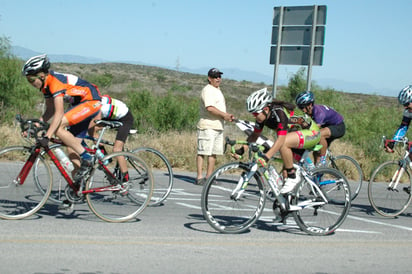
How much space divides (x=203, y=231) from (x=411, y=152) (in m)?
3.79

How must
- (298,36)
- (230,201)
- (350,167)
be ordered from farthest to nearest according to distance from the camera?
(298,36) < (350,167) < (230,201)

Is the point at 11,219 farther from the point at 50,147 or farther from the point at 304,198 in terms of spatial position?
the point at 304,198

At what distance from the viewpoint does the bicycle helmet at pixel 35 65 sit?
6.91m

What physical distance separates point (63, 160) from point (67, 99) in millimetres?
892

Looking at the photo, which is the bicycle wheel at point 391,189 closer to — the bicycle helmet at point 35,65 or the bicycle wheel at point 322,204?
the bicycle wheel at point 322,204

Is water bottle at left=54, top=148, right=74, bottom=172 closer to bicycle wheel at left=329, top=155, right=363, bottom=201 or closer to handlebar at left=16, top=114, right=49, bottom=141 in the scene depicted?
handlebar at left=16, top=114, right=49, bottom=141

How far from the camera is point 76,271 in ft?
17.1

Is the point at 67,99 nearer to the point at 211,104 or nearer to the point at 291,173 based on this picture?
the point at 291,173

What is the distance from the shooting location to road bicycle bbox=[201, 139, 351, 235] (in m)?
6.90

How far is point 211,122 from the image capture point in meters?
11.3

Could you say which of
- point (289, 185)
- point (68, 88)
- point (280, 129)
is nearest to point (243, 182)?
point (289, 185)

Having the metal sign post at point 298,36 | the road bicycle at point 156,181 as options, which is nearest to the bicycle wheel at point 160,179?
the road bicycle at point 156,181

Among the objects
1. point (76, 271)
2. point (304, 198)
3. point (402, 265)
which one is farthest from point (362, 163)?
point (76, 271)

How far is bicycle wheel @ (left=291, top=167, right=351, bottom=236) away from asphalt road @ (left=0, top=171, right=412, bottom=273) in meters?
0.15
